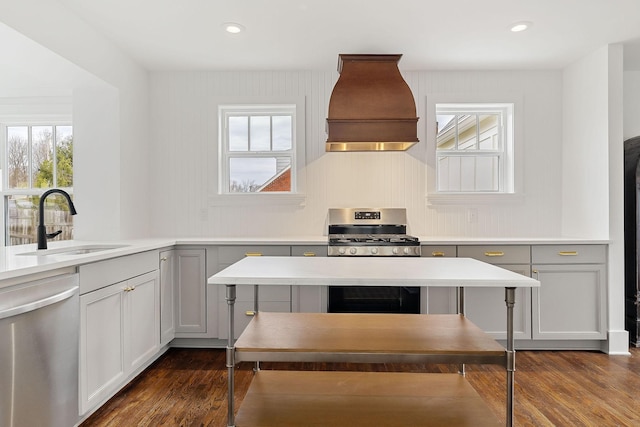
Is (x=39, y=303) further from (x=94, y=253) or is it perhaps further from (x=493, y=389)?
(x=493, y=389)

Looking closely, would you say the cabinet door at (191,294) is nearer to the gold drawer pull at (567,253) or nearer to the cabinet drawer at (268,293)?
the cabinet drawer at (268,293)

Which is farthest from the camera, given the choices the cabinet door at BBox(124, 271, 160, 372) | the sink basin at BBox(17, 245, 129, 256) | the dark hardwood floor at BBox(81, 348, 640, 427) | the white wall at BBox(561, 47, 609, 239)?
the white wall at BBox(561, 47, 609, 239)

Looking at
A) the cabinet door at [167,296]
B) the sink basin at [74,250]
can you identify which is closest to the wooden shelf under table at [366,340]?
the cabinet door at [167,296]

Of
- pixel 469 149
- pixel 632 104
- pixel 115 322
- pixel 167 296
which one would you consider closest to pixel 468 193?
pixel 469 149

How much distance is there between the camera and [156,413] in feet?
7.29

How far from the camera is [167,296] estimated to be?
3.09 m

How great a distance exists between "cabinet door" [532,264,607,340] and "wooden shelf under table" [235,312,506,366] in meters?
1.46

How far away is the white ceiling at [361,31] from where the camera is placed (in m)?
2.56

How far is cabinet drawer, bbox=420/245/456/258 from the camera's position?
317 cm

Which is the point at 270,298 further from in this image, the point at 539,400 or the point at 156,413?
the point at 539,400

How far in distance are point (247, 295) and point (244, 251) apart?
0.36 meters

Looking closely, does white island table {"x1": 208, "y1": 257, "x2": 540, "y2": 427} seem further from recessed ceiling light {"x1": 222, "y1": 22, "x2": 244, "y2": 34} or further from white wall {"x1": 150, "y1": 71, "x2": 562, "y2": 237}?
recessed ceiling light {"x1": 222, "y1": 22, "x2": 244, "y2": 34}

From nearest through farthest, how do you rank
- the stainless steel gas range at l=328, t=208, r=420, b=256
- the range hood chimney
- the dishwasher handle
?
1. the dishwasher handle
2. the range hood chimney
3. the stainless steel gas range at l=328, t=208, r=420, b=256


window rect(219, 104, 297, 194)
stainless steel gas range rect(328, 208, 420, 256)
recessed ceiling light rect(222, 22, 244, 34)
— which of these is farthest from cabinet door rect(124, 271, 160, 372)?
recessed ceiling light rect(222, 22, 244, 34)
